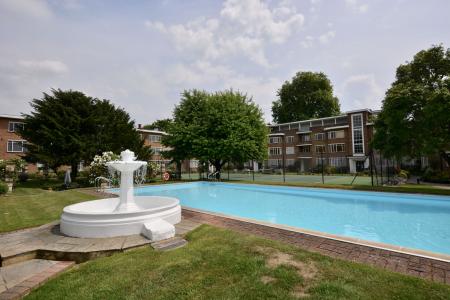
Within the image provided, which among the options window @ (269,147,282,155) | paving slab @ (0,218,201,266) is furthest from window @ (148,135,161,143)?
paving slab @ (0,218,201,266)

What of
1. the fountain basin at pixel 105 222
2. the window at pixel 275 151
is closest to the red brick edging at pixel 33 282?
the fountain basin at pixel 105 222

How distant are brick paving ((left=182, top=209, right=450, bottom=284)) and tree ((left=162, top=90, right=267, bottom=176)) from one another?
1779 cm

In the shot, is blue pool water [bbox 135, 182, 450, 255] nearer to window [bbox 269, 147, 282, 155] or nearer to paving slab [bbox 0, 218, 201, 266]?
paving slab [bbox 0, 218, 201, 266]

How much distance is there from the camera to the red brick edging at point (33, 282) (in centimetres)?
393

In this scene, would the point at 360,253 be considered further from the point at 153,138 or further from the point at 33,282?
the point at 153,138

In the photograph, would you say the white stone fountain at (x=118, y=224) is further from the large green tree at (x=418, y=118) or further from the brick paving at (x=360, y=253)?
the large green tree at (x=418, y=118)

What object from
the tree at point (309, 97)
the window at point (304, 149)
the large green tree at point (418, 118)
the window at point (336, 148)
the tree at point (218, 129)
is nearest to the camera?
the large green tree at point (418, 118)

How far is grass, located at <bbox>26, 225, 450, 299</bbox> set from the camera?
11.7ft

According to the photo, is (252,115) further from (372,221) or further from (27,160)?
(27,160)

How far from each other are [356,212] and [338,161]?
106 feet

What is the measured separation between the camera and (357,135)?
39.4m

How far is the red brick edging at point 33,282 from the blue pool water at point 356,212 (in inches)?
307

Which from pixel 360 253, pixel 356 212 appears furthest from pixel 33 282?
pixel 356 212

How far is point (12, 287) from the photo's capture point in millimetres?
4230
